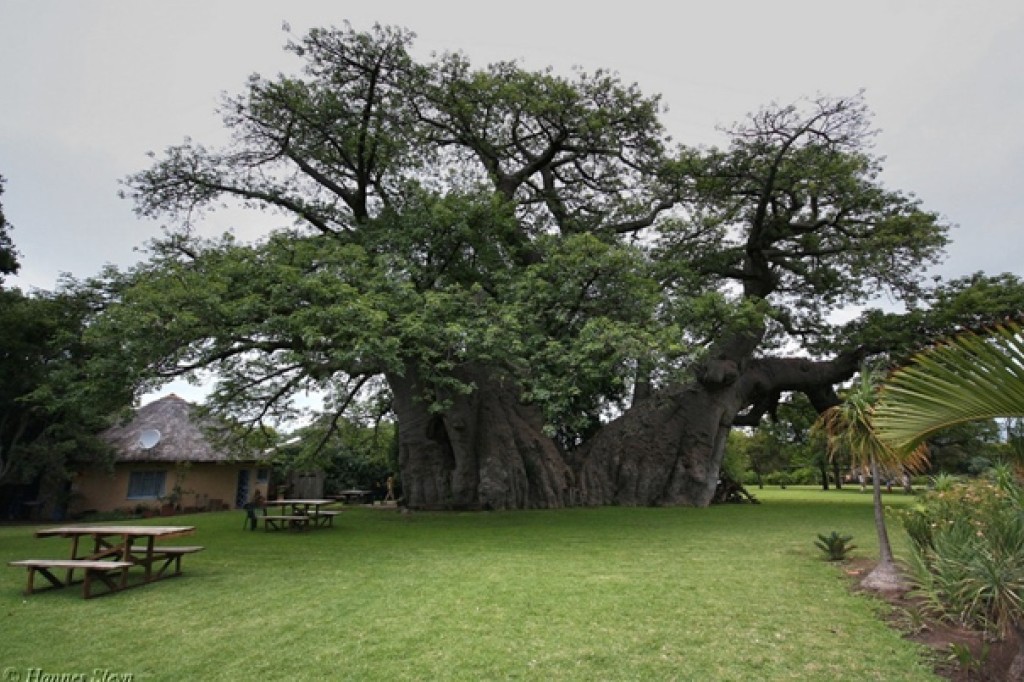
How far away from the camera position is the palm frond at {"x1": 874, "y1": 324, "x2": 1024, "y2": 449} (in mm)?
2469

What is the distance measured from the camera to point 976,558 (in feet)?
14.8

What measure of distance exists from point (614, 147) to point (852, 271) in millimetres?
7774

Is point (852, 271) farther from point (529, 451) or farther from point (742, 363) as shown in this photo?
point (529, 451)

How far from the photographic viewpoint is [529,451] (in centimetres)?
1672

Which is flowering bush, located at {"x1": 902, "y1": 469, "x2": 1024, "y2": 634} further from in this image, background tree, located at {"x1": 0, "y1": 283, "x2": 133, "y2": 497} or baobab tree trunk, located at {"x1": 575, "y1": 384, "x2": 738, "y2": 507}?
background tree, located at {"x1": 0, "y1": 283, "x2": 133, "y2": 497}

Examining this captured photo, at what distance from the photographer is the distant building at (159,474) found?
2055 cm

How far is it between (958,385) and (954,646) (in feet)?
8.84

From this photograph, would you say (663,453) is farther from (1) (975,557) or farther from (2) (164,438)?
(2) (164,438)

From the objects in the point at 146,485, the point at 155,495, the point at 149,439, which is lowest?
the point at 155,495

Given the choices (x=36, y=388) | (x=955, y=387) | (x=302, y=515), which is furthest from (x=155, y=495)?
(x=955, y=387)

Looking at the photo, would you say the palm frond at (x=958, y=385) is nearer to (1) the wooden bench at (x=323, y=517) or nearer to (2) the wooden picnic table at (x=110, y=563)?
(2) the wooden picnic table at (x=110, y=563)

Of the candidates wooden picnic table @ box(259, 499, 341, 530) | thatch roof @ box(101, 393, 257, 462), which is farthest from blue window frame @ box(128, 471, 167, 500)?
wooden picnic table @ box(259, 499, 341, 530)

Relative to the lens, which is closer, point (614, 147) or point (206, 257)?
point (206, 257)

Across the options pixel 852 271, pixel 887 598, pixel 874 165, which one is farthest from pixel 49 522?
pixel 874 165
